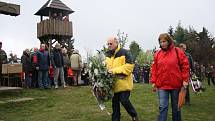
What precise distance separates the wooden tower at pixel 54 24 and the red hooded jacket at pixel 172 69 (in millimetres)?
27938

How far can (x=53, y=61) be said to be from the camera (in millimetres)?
16703

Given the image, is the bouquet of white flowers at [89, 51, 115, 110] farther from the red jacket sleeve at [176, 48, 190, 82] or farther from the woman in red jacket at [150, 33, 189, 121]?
the red jacket sleeve at [176, 48, 190, 82]

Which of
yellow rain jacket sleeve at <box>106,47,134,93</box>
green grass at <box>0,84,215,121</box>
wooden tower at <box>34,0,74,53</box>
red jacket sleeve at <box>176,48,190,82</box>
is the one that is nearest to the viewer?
red jacket sleeve at <box>176,48,190,82</box>

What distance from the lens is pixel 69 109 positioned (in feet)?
37.0

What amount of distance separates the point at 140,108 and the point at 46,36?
26.7 m

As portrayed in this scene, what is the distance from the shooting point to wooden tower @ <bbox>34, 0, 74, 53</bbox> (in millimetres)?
35531

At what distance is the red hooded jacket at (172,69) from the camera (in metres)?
7.59

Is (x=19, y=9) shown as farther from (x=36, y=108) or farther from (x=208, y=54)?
(x=208, y=54)

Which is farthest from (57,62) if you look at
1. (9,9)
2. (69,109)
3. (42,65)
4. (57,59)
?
(69,109)

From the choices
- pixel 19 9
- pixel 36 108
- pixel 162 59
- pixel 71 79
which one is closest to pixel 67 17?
pixel 71 79

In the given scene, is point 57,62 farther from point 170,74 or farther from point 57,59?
point 170,74

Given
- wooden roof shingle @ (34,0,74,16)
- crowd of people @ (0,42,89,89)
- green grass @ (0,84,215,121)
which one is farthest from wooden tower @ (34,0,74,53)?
green grass @ (0,84,215,121)

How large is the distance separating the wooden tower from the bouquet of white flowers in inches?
1062

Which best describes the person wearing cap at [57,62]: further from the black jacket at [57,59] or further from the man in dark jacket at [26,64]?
the man in dark jacket at [26,64]
